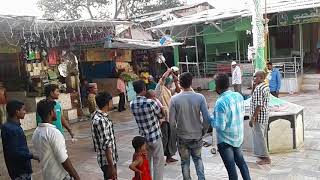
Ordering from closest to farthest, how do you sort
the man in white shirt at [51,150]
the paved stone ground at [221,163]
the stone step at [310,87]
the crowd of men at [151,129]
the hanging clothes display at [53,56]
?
1. the man in white shirt at [51,150]
2. the crowd of men at [151,129]
3. the paved stone ground at [221,163]
4. the hanging clothes display at [53,56]
5. the stone step at [310,87]

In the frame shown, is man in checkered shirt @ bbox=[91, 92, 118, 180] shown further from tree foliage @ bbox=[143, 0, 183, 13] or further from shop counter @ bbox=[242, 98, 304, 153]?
tree foliage @ bbox=[143, 0, 183, 13]

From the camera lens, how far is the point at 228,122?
183 inches

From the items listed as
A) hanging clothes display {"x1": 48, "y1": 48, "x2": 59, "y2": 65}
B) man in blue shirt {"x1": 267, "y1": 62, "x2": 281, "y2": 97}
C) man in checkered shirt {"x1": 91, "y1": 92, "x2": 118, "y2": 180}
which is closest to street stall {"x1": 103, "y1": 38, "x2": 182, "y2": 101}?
hanging clothes display {"x1": 48, "y1": 48, "x2": 59, "y2": 65}

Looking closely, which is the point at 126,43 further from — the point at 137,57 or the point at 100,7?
the point at 100,7

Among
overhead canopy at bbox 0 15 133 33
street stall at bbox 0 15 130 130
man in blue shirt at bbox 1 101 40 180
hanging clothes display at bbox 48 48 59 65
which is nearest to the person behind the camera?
man in blue shirt at bbox 1 101 40 180

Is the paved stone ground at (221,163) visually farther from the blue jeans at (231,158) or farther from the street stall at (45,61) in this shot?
the street stall at (45,61)

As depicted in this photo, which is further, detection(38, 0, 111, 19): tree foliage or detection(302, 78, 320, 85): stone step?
detection(38, 0, 111, 19): tree foliage

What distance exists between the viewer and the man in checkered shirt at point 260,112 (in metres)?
5.90

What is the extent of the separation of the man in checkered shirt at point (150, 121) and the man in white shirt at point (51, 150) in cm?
142

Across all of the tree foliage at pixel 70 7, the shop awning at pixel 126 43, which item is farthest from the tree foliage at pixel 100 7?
the shop awning at pixel 126 43

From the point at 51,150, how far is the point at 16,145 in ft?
1.95

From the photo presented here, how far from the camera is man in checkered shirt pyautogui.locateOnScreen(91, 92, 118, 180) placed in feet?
13.7

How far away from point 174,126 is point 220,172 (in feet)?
5.39

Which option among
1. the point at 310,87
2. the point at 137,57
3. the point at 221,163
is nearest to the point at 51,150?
the point at 221,163
